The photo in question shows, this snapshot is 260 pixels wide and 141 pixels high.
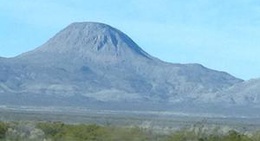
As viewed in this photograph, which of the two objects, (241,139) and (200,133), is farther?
(200,133)

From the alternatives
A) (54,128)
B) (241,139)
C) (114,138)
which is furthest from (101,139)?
(241,139)

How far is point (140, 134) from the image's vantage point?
65.5 metres

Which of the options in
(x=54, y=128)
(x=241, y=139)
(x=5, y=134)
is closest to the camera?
(x=241, y=139)

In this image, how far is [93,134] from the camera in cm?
6544

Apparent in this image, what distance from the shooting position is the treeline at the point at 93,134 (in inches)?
2389

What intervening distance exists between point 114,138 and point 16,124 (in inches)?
358

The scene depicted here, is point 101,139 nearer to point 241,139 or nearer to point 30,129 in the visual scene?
point 30,129

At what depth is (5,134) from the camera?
62.2m

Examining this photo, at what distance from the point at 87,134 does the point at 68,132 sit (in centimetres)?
154

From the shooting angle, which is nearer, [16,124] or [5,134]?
[5,134]

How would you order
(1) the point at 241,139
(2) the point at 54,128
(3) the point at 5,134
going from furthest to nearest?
(2) the point at 54,128
(3) the point at 5,134
(1) the point at 241,139

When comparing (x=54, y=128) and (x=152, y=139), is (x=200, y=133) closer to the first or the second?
(x=152, y=139)

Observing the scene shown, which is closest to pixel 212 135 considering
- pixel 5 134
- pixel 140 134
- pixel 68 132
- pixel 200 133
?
pixel 200 133

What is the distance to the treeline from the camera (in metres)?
60.7
